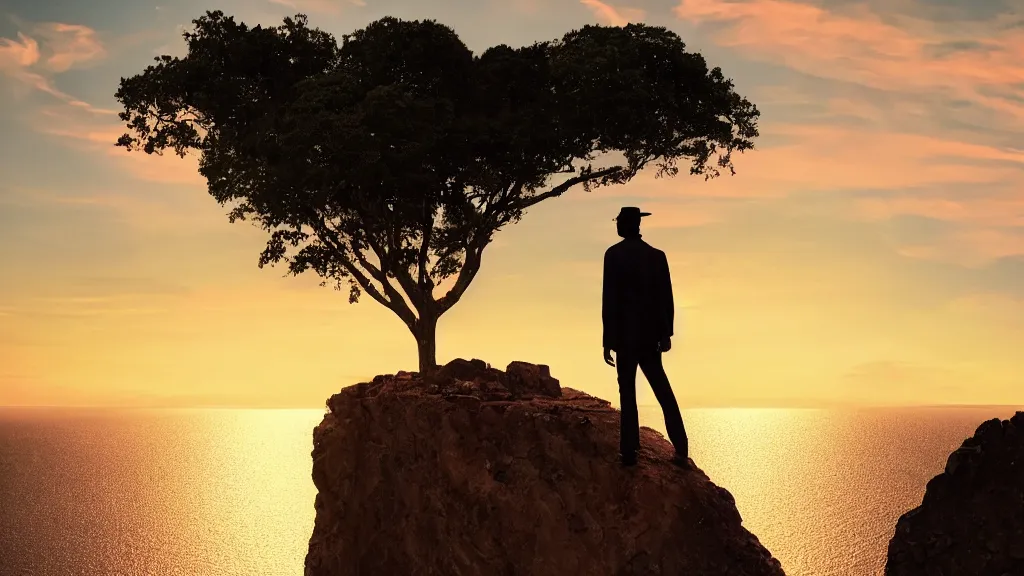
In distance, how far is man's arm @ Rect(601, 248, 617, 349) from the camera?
1642 cm

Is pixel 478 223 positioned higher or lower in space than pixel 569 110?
lower

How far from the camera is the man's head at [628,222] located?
17109 mm

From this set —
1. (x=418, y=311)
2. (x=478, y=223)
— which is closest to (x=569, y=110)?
(x=478, y=223)

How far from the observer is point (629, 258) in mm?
16562

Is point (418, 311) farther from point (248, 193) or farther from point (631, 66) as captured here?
point (631, 66)

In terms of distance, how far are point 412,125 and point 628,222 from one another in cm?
1117

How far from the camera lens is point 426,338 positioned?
2923 cm

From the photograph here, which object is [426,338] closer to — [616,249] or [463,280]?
[463,280]

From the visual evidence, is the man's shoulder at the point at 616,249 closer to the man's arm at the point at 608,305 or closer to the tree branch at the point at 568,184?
the man's arm at the point at 608,305

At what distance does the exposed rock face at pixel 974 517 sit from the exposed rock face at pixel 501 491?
2681mm

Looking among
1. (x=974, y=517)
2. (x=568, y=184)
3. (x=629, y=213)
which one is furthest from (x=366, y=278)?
(x=974, y=517)

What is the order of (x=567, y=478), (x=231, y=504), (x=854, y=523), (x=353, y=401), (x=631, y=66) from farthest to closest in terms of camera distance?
(x=231, y=504) < (x=854, y=523) < (x=631, y=66) < (x=353, y=401) < (x=567, y=478)

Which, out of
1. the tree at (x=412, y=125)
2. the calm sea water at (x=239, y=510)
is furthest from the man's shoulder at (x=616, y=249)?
the calm sea water at (x=239, y=510)

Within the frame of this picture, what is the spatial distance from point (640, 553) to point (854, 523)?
265ft
